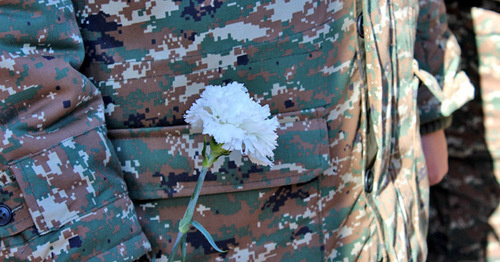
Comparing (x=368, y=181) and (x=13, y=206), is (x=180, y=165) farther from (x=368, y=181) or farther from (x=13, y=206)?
(x=368, y=181)

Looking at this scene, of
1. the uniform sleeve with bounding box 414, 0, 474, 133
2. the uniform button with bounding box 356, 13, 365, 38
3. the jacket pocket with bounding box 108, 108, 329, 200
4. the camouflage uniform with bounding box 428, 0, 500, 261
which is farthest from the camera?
the camouflage uniform with bounding box 428, 0, 500, 261

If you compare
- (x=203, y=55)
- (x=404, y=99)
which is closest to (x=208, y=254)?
(x=203, y=55)

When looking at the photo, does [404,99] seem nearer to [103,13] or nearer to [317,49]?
[317,49]

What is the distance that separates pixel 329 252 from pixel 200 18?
48 cm

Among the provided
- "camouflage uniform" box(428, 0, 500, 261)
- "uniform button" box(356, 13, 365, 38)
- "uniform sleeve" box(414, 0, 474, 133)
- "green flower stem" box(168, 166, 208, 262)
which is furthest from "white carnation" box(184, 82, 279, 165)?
"camouflage uniform" box(428, 0, 500, 261)

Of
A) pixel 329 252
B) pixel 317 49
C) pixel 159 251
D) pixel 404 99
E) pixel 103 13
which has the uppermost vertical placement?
pixel 103 13

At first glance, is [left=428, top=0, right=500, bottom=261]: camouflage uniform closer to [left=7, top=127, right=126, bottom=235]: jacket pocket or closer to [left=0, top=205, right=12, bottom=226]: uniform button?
[left=7, top=127, right=126, bottom=235]: jacket pocket

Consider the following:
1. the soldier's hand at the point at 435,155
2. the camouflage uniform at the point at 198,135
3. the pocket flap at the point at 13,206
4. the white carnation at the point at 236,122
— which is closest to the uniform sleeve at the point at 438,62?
the soldier's hand at the point at 435,155

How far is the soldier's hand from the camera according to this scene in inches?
44.7

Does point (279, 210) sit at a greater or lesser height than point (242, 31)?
lesser

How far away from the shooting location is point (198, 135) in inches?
29.0

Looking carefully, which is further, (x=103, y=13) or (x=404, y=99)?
(x=404, y=99)

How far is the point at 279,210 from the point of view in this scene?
2.59ft

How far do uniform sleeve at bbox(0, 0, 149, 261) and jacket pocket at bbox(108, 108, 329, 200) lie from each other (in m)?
0.06
